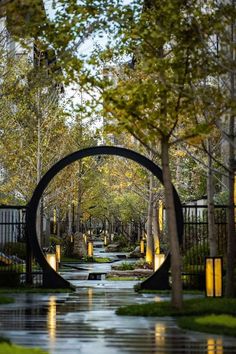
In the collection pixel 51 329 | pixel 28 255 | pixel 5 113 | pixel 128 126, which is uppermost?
pixel 5 113

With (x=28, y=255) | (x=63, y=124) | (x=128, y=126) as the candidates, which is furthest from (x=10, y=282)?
(x=63, y=124)

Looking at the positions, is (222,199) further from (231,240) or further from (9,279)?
(231,240)

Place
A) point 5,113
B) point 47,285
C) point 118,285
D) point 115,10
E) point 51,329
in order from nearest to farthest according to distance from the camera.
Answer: point 51,329 < point 115,10 < point 47,285 < point 118,285 < point 5,113

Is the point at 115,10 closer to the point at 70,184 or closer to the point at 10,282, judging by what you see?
the point at 10,282

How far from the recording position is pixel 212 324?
49.2 ft

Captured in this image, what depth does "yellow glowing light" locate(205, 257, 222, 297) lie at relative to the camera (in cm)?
2069

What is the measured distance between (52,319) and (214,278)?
5.61 m

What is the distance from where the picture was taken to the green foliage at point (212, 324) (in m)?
14.5

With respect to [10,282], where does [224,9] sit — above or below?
above

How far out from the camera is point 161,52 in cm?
1836

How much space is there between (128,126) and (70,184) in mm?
33851

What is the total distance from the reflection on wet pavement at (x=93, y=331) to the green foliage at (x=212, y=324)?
269 mm

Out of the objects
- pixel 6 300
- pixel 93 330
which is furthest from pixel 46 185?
pixel 93 330

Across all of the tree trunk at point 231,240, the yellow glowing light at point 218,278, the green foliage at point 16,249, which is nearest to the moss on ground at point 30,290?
the yellow glowing light at point 218,278
